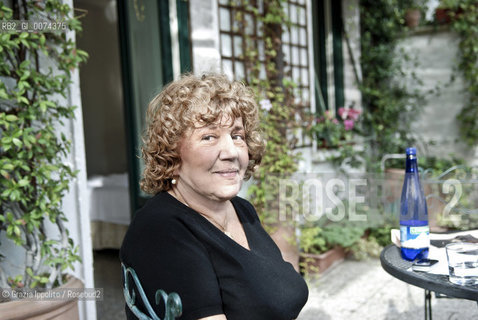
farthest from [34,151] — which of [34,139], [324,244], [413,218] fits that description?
[324,244]

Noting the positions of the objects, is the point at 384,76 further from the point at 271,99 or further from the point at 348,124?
the point at 271,99

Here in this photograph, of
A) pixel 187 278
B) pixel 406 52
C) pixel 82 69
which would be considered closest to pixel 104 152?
pixel 82 69

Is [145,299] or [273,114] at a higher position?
[273,114]

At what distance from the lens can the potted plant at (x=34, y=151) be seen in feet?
6.20

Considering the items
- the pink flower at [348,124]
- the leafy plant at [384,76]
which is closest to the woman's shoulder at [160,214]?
the pink flower at [348,124]

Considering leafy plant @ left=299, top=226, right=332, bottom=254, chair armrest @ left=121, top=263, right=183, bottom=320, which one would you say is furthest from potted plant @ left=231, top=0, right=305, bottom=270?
chair armrest @ left=121, top=263, right=183, bottom=320

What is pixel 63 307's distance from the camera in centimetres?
192

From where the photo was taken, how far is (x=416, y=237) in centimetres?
147

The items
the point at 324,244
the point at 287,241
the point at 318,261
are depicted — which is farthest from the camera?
the point at 324,244

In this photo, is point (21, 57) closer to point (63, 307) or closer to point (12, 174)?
point (12, 174)

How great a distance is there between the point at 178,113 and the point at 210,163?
6.2 inches

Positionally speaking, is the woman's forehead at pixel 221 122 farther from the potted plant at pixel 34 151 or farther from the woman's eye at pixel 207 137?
the potted plant at pixel 34 151

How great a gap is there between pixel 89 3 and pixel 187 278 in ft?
17.6

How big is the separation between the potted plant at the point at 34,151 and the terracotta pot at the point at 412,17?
14.7 feet
